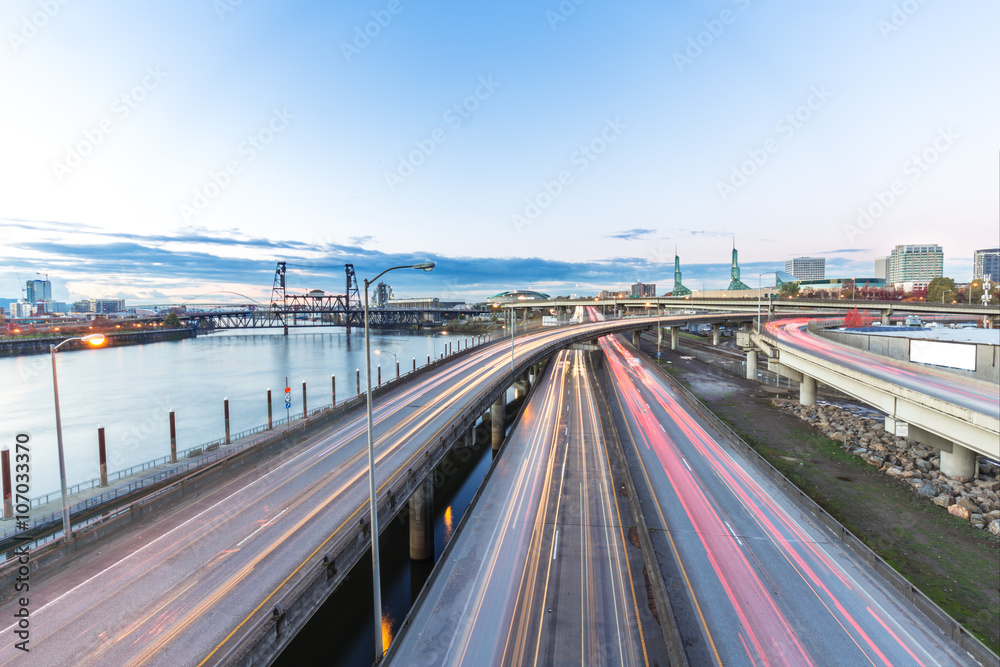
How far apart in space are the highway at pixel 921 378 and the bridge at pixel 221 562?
29.0 meters

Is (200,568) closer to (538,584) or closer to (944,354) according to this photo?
(538,584)

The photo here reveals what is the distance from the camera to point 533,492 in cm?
2755

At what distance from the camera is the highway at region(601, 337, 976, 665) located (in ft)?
47.6

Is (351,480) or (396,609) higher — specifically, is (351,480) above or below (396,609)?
above

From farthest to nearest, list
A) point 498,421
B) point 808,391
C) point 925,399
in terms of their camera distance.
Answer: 1. point 808,391
2. point 498,421
3. point 925,399

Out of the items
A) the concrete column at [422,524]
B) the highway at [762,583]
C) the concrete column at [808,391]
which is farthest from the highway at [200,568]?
the concrete column at [808,391]

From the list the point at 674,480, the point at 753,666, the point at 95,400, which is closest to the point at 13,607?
the point at 753,666

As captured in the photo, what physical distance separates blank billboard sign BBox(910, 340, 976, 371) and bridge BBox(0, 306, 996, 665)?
123ft

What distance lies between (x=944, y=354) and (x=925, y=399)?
1344cm

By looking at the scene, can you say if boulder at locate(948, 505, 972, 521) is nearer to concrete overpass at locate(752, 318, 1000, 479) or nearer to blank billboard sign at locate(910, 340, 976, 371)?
concrete overpass at locate(752, 318, 1000, 479)

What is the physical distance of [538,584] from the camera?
18484mm

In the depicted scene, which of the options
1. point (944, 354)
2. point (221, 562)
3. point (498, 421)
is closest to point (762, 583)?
point (221, 562)

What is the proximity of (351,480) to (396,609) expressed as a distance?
7.12 m

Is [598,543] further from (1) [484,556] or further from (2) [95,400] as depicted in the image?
(2) [95,400]
